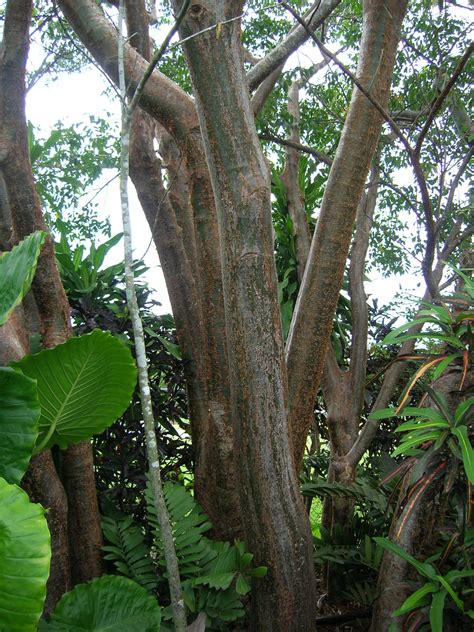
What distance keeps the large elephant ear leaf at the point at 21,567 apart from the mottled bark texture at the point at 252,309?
117cm

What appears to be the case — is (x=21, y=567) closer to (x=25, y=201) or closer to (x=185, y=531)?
(x=185, y=531)

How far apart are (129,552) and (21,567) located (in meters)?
1.48

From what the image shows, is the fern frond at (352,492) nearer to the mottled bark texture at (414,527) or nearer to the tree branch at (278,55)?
the mottled bark texture at (414,527)

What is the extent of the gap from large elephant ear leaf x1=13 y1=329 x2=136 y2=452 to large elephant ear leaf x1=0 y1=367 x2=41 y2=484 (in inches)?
10.9

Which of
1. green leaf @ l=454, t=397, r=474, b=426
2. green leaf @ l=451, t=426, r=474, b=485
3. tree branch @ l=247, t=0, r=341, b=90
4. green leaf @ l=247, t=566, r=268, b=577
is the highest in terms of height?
tree branch @ l=247, t=0, r=341, b=90

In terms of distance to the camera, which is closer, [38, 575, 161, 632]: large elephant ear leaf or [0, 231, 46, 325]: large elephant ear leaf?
[0, 231, 46, 325]: large elephant ear leaf

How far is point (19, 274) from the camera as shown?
6.37ft

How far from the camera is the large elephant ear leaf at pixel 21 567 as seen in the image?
4.81 ft

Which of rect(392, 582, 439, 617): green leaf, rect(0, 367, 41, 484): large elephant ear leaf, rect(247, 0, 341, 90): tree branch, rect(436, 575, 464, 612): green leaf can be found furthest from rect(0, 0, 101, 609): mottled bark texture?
rect(436, 575, 464, 612): green leaf

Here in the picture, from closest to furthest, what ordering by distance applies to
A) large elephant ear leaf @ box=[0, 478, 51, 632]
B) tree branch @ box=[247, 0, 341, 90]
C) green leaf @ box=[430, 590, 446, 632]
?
large elephant ear leaf @ box=[0, 478, 51, 632], green leaf @ box=[430, 590, 446, 632], tree branch @ box=[247, 0, 341, 90]

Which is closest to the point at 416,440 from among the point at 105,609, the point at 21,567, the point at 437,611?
the point at 437,611

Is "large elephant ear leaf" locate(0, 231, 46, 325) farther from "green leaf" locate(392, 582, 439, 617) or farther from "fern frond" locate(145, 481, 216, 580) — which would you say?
"green leaf" locate(392, 582, 439, 617)

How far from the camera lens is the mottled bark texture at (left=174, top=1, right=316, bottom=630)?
2.52 m

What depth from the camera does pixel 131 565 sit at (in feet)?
9.37
